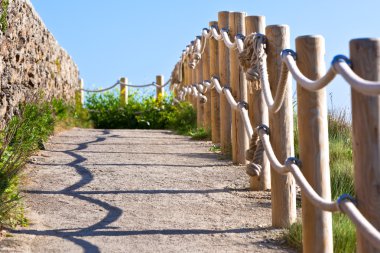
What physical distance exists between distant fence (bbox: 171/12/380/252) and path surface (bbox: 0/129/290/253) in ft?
1.01

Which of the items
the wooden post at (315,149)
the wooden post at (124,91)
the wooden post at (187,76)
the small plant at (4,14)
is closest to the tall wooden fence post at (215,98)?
the small plant at (4,14)

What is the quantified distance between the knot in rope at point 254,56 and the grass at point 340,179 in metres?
1.04

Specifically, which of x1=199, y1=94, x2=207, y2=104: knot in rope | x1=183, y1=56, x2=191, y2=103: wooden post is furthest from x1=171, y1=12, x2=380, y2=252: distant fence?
x1=183, y1=56, x2=191, y2=103: wooden post

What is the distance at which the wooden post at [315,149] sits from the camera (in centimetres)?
393

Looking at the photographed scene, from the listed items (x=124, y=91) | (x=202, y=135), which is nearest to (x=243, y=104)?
(x=202, y=135)

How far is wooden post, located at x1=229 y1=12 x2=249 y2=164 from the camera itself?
696 cm

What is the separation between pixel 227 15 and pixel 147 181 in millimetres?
2511

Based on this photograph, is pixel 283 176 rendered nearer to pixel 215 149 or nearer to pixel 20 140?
pixel 20 140

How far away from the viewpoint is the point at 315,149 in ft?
13.0

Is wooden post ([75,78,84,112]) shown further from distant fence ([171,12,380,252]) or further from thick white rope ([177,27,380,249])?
thick white rope ([177,27,380,249])

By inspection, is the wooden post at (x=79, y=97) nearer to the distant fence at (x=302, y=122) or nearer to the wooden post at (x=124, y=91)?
the wooden post at (x=124, y=91)

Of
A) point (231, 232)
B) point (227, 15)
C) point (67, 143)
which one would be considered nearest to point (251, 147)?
point (231, 232)

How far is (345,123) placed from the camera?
8.11 metres

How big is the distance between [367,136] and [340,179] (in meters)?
2.54
